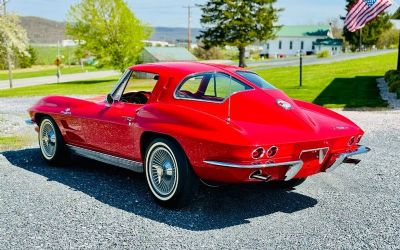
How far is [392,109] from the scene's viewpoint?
13891mm

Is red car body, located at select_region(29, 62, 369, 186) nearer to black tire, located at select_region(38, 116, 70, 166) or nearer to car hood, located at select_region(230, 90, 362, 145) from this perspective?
car hood, located at select_region(230, 90, 362, 145)

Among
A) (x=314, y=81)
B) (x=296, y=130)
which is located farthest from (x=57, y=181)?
(x=314, y=81)

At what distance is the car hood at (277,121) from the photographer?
14.6ft

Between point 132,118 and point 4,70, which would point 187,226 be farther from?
point 4,70

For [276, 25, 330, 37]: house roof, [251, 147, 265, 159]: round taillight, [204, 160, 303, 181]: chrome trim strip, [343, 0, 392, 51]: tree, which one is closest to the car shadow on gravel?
[204, 160, 303, 181]: chrome trim strip

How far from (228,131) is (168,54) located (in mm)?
55500

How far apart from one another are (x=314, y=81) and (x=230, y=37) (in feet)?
81.8

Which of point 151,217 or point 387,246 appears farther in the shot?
point 151,217

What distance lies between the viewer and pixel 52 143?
22.3ft

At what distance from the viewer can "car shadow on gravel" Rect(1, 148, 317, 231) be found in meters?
4.67

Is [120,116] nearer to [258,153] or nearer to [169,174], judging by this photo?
[169,174]

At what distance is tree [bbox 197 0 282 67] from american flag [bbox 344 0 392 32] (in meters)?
31.6

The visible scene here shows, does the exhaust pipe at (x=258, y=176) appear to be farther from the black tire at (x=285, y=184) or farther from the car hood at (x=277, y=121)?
the black tire at (x=285, y=184)

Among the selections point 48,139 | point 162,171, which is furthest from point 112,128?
point 48,139
